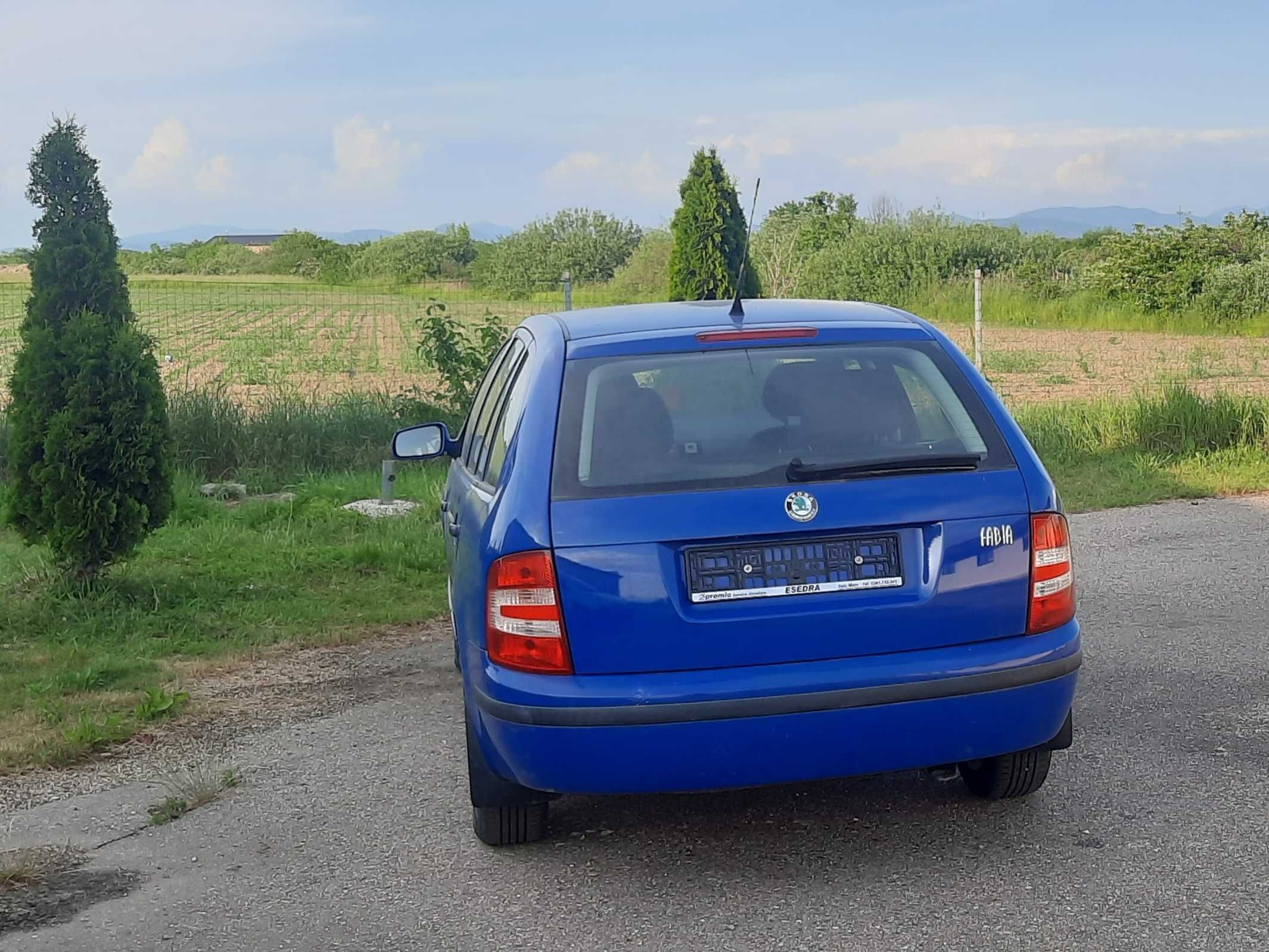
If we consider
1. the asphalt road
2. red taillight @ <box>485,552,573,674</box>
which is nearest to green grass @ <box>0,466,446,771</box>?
the asphalt road

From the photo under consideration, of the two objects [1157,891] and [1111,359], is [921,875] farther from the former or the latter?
[1111,359]

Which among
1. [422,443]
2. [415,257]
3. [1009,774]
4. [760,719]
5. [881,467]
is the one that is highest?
[415,257]

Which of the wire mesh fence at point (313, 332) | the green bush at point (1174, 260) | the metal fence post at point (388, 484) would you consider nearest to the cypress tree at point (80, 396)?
the metal fence post at point (388, 484)

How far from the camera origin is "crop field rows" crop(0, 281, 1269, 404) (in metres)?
17.4

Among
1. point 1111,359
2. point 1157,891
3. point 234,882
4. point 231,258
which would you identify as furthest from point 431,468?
point 231,258

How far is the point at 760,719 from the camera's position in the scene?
3.69 m

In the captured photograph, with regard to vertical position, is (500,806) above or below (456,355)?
below

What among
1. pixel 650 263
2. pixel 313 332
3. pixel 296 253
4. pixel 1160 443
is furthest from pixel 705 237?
pixel 296 253

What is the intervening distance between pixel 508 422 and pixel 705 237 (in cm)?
993

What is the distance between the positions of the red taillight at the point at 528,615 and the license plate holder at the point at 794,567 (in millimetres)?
369

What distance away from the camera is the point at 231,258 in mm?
63094

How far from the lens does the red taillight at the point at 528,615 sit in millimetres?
A: 3754

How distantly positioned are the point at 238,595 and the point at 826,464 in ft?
16.4

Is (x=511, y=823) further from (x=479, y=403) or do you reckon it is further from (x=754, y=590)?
(x=479, y=403)
